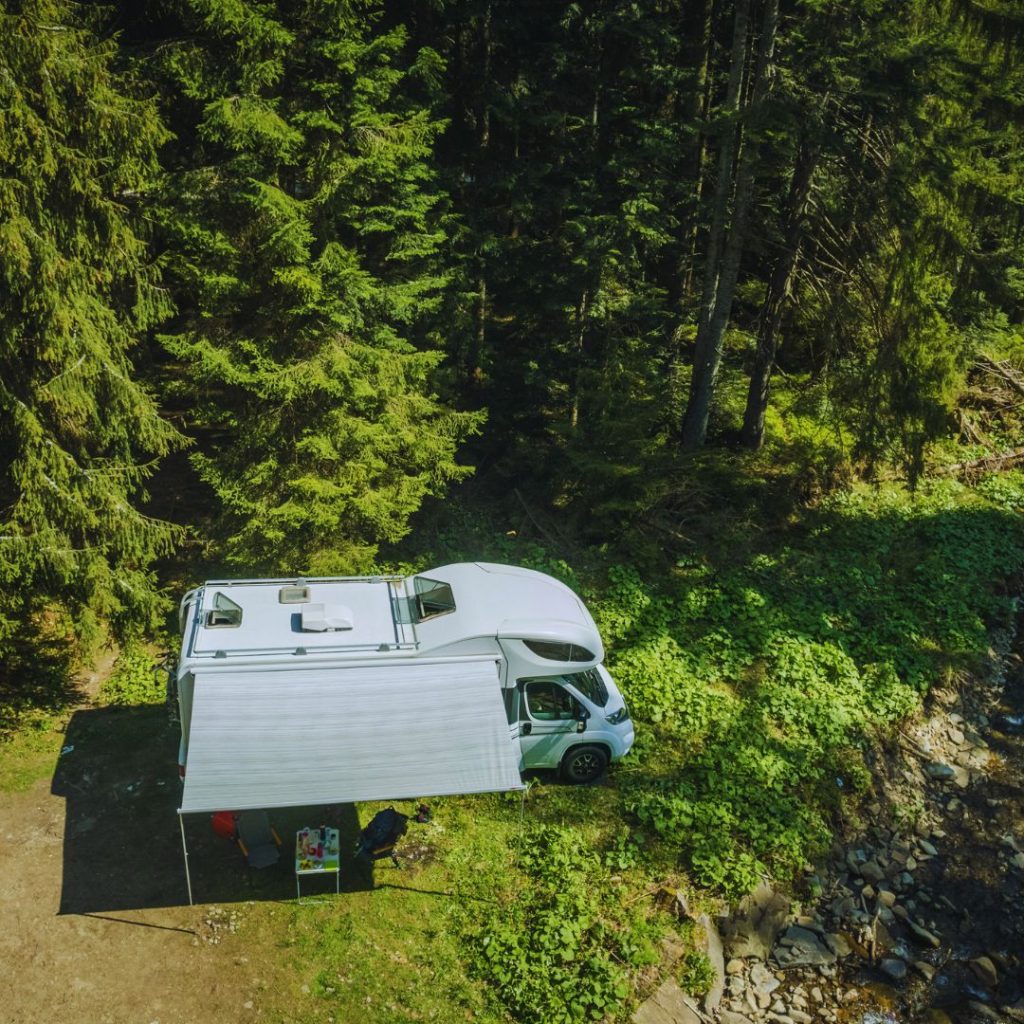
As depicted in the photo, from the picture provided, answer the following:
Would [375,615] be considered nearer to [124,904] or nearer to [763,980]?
[124,904]

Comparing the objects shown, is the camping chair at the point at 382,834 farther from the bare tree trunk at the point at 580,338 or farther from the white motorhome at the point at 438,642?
the bare tree trunk at the point at 580,338

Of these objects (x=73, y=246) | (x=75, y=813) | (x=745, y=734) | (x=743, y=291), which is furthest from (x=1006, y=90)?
(x=75, y=813)

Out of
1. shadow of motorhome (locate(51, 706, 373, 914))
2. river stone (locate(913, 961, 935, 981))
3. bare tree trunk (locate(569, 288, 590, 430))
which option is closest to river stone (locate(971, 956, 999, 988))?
river stone (locate(913, 961, 935, 981))

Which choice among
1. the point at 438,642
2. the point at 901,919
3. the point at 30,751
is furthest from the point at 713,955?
the point at 30,751

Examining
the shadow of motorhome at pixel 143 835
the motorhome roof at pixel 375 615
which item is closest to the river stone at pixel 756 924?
the motorhome roof at pixel 375 615

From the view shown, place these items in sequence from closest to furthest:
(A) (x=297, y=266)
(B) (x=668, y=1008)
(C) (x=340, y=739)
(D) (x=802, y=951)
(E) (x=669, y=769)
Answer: (B) (x=668, y=1008) < (C) (x=340, y=739) < (D) (x=802, y=951) < (E) (x=669, y=769) < (A) (x=297, y=266)
